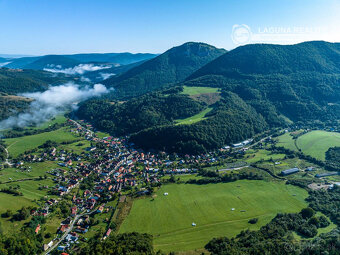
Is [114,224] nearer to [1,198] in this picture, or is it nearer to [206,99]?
[1,198]

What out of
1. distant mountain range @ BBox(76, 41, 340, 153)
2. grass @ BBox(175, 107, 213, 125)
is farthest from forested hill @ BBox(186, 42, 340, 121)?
grass @ BBox(175, 107, 213, 125)

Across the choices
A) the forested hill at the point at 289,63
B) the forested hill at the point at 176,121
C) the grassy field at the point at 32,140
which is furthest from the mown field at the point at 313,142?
the grassy field at the point at 32,140

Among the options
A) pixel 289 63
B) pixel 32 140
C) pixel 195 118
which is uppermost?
pixel 289 63

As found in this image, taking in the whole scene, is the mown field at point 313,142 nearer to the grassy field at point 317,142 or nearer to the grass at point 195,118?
the grassy field at point 317,142

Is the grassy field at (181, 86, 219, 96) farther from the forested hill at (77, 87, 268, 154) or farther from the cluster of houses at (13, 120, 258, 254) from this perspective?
the cluster of houses at (13, 120, 258, 254)

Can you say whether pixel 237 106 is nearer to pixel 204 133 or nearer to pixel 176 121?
pixel 176 121

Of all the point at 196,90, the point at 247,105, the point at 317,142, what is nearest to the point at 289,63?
the point at 247,105

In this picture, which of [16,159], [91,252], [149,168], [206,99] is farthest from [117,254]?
[206,99]
